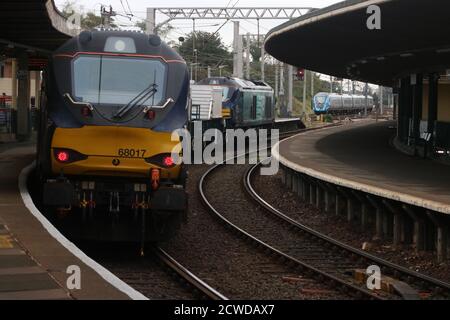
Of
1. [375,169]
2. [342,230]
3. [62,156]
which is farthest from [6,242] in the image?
[375,169]

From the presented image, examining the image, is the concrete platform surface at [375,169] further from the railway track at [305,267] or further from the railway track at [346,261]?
the railway track at [305,267]

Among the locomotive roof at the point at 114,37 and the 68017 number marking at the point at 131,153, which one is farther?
the locomotive roof at the point at 114,37

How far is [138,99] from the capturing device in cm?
1071

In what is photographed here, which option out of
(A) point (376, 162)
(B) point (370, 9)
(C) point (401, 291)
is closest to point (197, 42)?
(A) point (376, 162)

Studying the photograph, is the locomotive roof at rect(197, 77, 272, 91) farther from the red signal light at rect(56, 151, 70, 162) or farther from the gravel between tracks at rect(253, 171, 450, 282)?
the red signal light at rect(56, 151, 70, 162)

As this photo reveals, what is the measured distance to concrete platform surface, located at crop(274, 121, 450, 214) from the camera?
42.2 feet

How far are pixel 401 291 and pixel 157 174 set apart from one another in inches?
139

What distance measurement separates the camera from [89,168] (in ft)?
33.7

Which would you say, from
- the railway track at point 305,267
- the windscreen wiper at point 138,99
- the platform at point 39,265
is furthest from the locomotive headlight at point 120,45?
the railway track at point 305,267

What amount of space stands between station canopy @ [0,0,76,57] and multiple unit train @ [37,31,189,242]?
7138 millimetres

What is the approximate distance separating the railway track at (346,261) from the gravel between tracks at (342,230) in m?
0.53

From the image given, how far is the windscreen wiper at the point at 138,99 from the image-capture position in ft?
34.4

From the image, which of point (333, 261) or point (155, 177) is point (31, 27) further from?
point (333, 261)

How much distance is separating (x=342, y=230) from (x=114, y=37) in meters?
6.41
